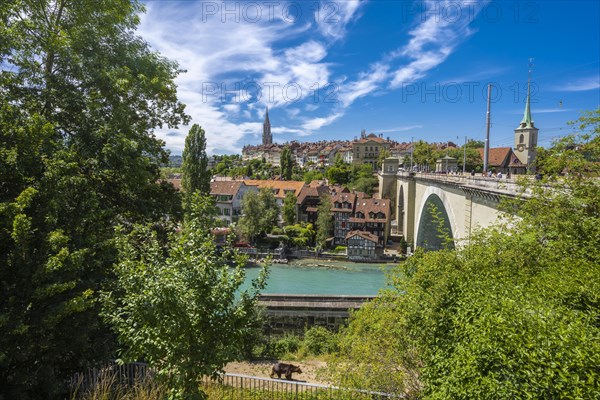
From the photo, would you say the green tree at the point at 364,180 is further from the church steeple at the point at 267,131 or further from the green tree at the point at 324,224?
the church steeple at the point at 267,131

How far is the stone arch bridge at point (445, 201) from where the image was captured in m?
14.0

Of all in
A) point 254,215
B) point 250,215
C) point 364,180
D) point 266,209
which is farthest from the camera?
point 364,180

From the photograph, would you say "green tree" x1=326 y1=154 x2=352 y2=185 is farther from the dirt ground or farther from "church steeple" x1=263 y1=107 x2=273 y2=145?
"church steeple" x1=263 y1=107 x2=273 y2=145

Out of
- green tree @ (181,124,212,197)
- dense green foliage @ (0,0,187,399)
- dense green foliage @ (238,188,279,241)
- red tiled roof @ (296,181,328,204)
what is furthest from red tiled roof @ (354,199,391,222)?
dense green foliage @ (0,0,187,399)

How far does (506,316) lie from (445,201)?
1984 centimetres

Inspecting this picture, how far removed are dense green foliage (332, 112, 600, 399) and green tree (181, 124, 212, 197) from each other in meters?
23.9

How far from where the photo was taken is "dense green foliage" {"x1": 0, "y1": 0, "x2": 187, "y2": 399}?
491 cm

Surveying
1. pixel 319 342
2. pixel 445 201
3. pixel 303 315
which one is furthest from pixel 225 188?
pixel 319 342

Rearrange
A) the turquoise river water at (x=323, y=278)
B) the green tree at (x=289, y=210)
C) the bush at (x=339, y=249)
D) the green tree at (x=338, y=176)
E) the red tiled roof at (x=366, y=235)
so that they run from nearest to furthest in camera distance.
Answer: the turquoise river water at (x=323, y=278)
the red tiled roof at (x=366, y=235)
the bush at (x=339, y=249)
the green tree at (x=289, y=210)
the green tree at (x=338, y=176)

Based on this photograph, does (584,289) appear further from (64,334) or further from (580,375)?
(64,334)

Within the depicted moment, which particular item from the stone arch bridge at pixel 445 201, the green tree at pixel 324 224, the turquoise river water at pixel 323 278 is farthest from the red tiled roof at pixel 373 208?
the turquoise river water at pixel 323 278

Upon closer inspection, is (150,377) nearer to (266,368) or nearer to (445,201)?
(266,368)

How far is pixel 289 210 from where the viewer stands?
48250mm

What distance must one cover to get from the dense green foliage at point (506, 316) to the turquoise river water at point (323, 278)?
20643 millimetres
